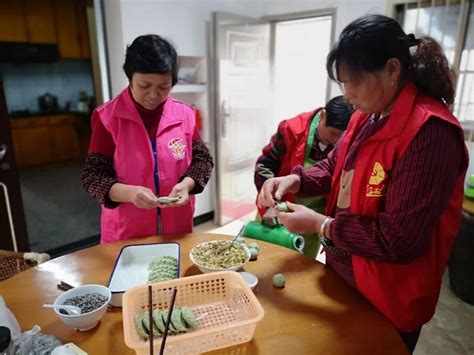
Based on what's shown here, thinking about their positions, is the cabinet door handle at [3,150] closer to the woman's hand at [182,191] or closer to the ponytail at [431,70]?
the woman's hand at [182,191]

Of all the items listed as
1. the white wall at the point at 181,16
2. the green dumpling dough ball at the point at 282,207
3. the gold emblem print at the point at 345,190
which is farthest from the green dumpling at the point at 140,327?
the white wall at the point at 181,16

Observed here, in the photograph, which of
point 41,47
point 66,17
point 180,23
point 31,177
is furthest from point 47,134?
point 180,23

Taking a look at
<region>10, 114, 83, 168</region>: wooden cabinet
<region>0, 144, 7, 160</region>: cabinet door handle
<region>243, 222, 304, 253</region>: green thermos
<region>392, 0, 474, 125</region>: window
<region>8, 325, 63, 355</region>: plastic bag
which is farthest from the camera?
<region>10, 114, 83, 168</region>: wooden cabinet

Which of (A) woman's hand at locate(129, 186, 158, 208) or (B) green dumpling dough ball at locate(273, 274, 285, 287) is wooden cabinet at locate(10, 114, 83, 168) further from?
(B) green dumpling dough ball at locate(273, 274, 285, 287)

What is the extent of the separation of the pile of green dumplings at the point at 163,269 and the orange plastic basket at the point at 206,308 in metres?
0.13

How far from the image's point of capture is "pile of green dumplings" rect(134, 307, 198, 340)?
80 centimetres

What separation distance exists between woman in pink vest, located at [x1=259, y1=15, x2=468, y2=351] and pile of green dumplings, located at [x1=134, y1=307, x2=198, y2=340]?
0.42 m

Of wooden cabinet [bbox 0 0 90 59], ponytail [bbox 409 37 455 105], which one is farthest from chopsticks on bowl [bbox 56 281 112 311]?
wooden cabinet [bbox 0 0 90 59]

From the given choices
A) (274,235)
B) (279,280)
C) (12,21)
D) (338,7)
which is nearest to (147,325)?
(279,280)

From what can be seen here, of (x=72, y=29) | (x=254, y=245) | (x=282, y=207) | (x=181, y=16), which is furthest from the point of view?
(x=72, y=29)

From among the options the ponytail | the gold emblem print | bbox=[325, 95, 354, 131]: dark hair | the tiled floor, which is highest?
the ponytail

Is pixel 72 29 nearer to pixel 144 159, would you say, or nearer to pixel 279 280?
pixel 144 159

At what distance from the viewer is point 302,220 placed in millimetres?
1011

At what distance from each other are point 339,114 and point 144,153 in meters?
0.92
